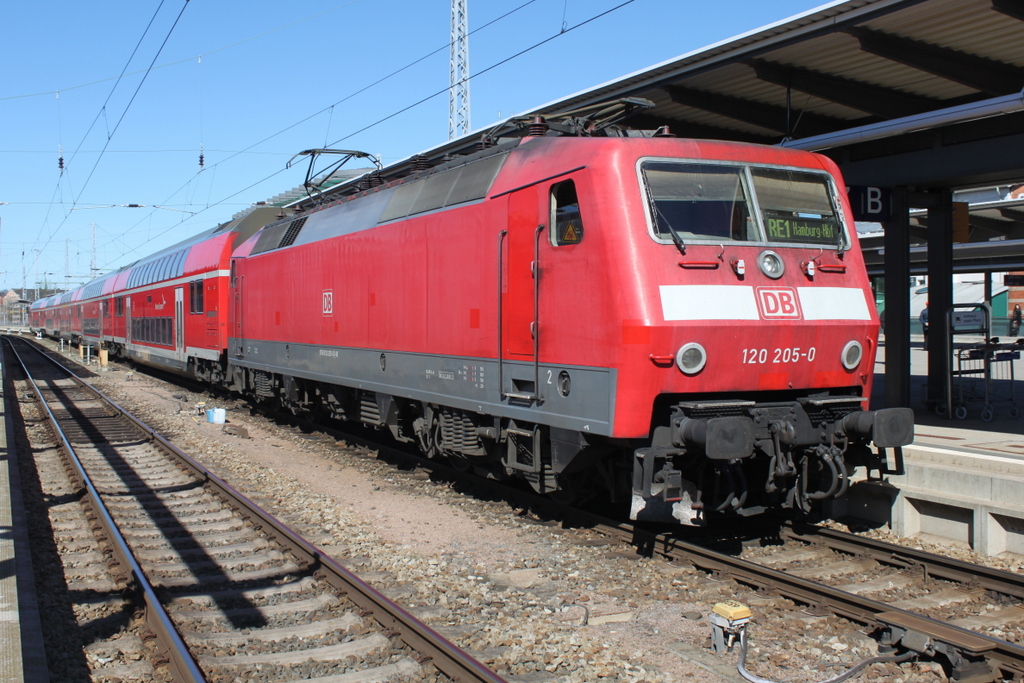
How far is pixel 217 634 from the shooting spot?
5.57 metres

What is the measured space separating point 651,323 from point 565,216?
1429 mm

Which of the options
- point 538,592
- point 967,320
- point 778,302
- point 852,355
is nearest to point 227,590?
point 538,592

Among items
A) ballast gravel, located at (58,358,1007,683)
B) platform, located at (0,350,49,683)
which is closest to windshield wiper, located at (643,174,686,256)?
ballast gravel, located at (58,358,1007,683)

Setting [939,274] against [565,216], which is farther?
[939,274]

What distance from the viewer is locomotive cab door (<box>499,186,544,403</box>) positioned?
24.5 ft

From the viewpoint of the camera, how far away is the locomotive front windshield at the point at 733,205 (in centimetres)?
673

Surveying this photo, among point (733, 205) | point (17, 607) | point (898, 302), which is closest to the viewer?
point (17, 607)

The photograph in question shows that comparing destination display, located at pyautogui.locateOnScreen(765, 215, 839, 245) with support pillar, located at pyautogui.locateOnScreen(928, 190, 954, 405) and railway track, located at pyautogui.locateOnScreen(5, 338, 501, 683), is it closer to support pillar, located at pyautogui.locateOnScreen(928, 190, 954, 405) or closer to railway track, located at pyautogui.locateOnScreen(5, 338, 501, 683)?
railway track, located at pyautogui.locateOnScreen(5, 338, 501, 683)

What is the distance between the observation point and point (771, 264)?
6.84m

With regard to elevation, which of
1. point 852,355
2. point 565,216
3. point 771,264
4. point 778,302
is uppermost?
point 565,216

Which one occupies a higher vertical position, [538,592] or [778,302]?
[778,302]

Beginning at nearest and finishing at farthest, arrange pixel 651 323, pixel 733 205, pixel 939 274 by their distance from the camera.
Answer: pixel 651 323 < pixel 733 205 < pixel 939 274

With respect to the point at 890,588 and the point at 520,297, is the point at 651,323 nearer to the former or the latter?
the point at 520,297

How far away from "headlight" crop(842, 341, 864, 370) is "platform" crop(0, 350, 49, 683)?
20.1 ft
